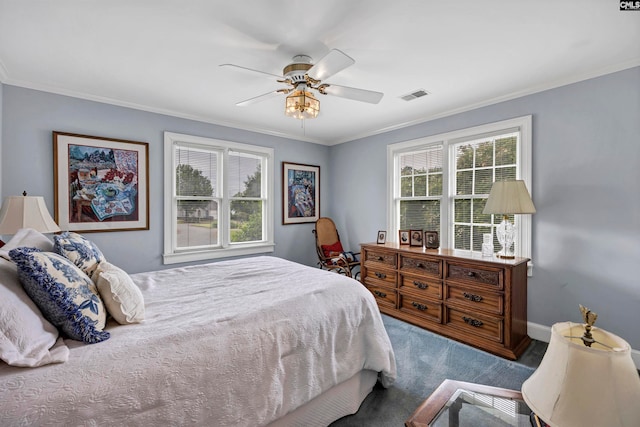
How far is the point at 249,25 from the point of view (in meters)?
1.88

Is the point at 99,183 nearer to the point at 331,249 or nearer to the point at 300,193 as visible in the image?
the point at 300,193

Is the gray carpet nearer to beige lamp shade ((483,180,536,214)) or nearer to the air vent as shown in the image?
beige lamp shade ((483,180,536,214))

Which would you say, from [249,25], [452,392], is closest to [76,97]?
[249,25]

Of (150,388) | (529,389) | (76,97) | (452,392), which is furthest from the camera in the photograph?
(76,97)

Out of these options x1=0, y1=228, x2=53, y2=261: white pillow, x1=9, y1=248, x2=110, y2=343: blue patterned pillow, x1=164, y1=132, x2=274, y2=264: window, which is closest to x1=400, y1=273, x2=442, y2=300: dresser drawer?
x1=164, y1=132, x2=274, y2=264: window

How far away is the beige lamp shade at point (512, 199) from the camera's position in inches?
104

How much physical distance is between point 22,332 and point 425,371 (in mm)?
2576

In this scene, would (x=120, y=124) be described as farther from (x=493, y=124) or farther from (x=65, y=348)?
(x=493, y=124)

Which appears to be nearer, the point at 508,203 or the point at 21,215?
the point at 21,215

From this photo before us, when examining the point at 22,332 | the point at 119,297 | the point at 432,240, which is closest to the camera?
the point at 22,332

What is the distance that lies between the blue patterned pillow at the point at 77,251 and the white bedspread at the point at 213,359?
392mm

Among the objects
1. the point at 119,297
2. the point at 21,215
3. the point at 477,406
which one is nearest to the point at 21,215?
the point at 21,215

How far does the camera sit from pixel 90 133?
10.0 feet

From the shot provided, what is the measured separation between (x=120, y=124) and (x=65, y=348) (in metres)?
2.92
